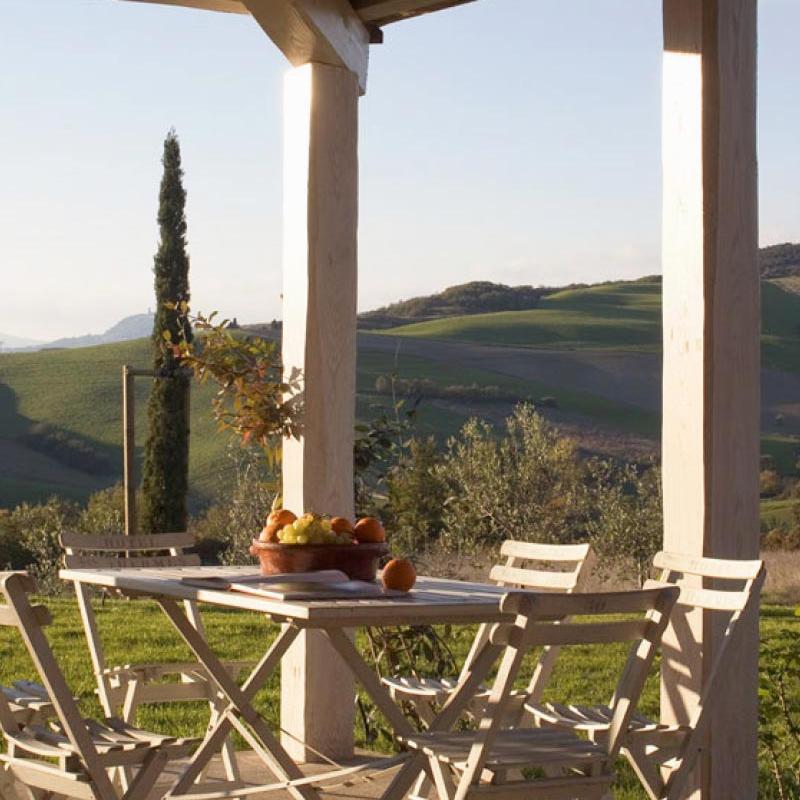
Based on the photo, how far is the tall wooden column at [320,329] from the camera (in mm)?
5383

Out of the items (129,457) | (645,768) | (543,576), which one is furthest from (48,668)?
(129,457)

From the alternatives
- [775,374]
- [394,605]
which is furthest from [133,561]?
[775,374]

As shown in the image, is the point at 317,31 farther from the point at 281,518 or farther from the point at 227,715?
the point at 227,715

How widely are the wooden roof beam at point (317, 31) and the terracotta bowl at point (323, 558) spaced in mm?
2078

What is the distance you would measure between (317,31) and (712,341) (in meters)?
1.95

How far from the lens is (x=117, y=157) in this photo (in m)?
37.9

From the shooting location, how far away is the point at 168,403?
18.5 metres

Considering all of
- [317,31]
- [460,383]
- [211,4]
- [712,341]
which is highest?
[211,4]

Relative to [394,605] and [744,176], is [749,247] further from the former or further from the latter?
[394,605]

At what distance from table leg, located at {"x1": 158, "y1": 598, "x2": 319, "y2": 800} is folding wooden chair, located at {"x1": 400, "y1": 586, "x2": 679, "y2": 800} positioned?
563 millimetres

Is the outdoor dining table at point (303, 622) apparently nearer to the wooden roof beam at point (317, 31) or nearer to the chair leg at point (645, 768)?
the chair leg at point (645, 768)

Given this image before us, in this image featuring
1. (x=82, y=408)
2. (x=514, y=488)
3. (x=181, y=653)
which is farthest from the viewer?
(x=82, y=408)

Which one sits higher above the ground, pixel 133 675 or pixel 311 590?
pixel 311 590

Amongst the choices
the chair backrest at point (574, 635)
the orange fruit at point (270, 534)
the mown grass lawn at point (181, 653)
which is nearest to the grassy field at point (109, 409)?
the mown grass lawn at point (181, 653)
